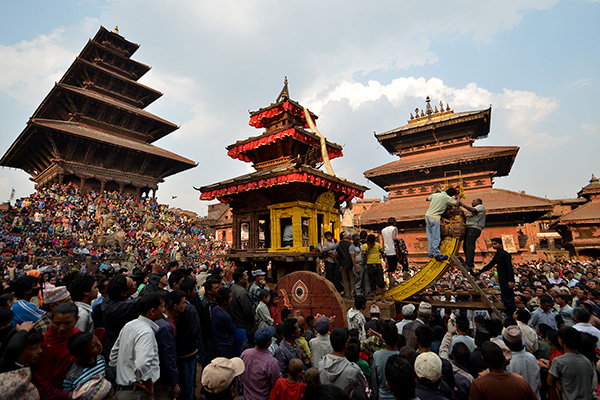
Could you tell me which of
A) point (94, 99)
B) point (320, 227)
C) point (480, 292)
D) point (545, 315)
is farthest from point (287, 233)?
point (94, 99)

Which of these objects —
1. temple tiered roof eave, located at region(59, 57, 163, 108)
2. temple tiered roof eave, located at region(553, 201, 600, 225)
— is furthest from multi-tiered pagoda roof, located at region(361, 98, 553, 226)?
temple tiered roof eave, located at region(59, 57, 163, 108)

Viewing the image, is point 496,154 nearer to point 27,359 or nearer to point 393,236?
point 393,236

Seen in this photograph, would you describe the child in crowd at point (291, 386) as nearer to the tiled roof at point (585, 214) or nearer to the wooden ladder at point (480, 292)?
the wooden ladder at point (480, 292)

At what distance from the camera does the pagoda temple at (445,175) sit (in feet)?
61.1

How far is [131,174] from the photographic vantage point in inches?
1106

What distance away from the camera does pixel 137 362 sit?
2.91m

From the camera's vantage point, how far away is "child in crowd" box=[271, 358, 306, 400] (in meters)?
3.00

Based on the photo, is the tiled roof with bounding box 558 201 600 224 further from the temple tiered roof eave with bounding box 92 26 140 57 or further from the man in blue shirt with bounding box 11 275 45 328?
the temple tiered roof eave with bounding box 92 26 140 57

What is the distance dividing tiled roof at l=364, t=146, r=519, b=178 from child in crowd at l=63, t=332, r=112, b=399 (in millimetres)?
23737

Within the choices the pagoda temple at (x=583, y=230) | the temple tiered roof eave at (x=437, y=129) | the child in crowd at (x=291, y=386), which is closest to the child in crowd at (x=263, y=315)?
the child in crowd at (x=291, y=386)

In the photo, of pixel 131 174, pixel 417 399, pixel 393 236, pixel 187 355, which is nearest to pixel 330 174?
pixel 393 236

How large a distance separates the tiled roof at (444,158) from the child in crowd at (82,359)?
23737mm

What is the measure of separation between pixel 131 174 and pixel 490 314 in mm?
30001

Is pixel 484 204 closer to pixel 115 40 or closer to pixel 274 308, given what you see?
pixel 274 308
